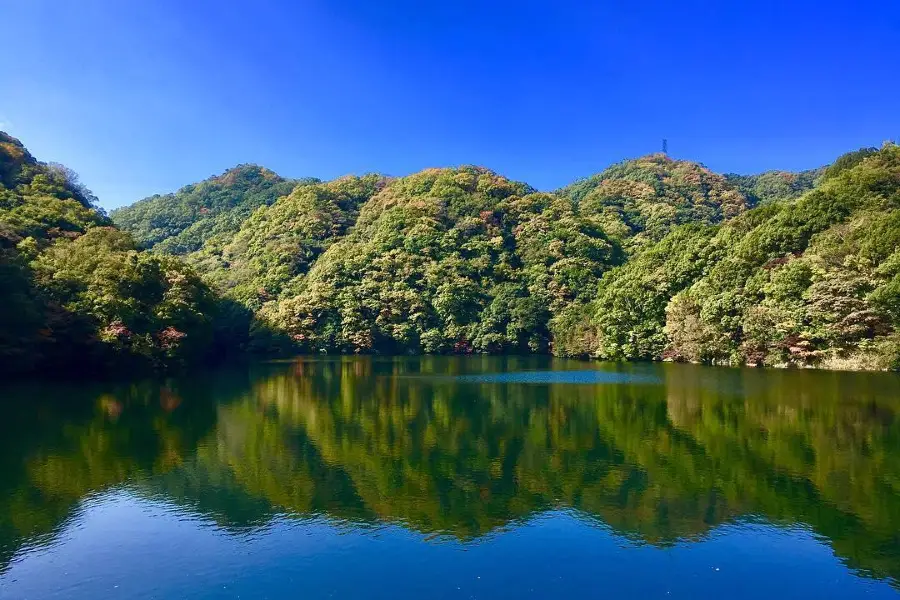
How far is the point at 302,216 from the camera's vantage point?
103 meters

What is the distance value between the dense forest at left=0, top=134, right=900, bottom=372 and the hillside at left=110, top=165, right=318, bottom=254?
0.60 metres

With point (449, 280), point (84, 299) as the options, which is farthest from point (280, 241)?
point (84, 299)

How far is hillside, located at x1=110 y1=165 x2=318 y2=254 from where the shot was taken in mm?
119875

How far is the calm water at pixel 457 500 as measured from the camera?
10.3 meters

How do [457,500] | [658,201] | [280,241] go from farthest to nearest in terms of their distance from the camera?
[658,201], [280,241], [457,500]

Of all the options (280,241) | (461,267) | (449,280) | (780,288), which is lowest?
(780,288)

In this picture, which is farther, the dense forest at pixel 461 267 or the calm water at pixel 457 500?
the dense forest at pixel 461 267

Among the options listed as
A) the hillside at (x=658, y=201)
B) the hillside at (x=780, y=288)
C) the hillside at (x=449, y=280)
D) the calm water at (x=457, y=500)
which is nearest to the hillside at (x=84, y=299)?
the calm water at (x=457, y=500)

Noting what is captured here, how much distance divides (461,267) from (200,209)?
71.2m

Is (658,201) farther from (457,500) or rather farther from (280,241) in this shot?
(457,500)

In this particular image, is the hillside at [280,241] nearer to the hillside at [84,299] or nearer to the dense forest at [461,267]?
the dense forest at [461,267]

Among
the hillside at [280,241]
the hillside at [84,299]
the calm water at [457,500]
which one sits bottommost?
the calm water at [457,500]

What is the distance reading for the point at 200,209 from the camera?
131 m

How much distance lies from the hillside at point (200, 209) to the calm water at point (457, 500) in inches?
3881
